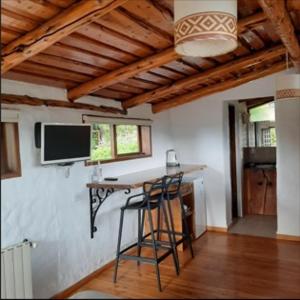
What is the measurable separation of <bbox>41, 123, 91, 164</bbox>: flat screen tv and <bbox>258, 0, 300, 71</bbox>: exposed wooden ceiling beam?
1.72 meters

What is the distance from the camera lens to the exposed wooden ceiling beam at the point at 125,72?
2826 mm

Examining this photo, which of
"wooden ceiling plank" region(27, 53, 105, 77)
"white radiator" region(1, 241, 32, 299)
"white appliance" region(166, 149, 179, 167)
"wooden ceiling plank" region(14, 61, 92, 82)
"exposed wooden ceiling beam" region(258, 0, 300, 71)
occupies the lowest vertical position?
"white radiator" region(1, 241, 32, 299)

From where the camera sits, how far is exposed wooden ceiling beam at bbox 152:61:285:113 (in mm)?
4148

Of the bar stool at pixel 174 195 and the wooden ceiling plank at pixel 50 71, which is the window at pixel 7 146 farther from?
the bar stool at pixel 174 195

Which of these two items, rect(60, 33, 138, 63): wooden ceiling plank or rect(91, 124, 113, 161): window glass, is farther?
rect(91, 124, 113, 161): window glass

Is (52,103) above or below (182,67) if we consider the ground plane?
below

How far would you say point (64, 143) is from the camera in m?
2.73

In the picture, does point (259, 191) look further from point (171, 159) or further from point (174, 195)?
point (174, 195)

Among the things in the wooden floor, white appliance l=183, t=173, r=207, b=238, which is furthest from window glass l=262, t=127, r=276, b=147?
the wooden floor

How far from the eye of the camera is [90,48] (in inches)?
97.5

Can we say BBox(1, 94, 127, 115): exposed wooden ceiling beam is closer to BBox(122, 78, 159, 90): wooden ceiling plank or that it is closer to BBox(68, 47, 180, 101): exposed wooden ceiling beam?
BBox(68, 47, 180, 101): exposed wooden ceiling beam

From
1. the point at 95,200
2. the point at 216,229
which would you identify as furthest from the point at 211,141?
the point at 95,200

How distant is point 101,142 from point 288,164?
2382 millimetres

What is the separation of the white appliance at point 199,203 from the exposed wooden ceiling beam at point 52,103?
1.35 m
